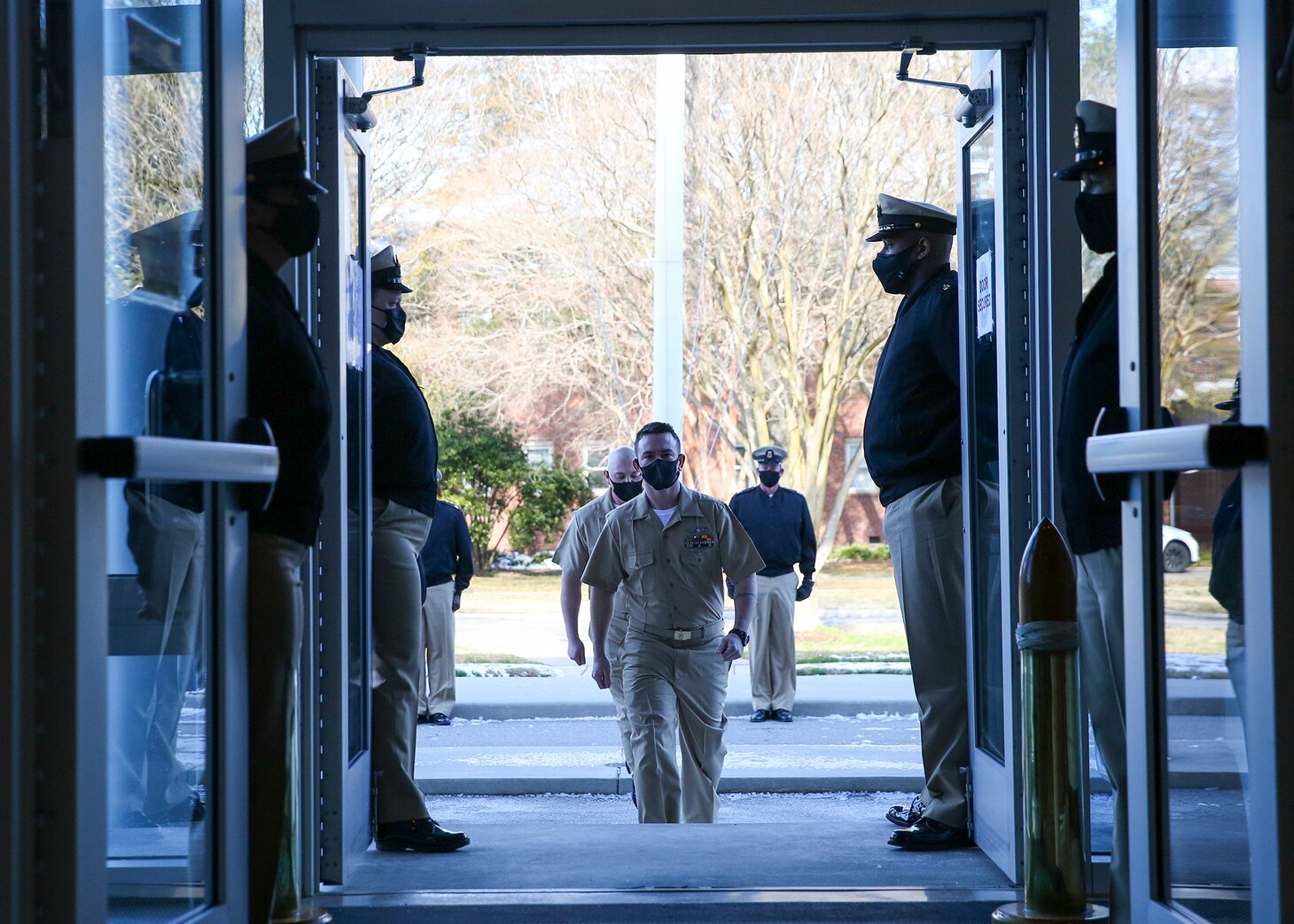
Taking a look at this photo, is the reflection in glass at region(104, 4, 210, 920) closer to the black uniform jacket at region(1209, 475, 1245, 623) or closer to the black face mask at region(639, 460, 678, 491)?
the black uniform jacket at region(1209, 475, 1245, 623)

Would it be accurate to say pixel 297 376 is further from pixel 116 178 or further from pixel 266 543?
pixel 116 178

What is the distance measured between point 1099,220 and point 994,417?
112cm

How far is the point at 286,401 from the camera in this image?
3338 millimetres

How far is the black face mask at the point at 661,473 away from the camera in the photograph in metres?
6.63

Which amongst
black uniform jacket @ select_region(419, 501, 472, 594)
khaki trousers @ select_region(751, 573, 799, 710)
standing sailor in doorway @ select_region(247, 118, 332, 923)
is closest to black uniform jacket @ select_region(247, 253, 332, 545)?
standing sailor in doorway @ select_region(247, 118, 332, 923)

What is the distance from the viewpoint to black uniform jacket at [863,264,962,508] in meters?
4.81

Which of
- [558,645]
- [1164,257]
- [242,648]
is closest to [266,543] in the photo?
[242,648]

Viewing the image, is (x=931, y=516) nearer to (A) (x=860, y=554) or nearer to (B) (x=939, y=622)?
(B) (x=939, y=622)

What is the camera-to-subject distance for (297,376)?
3.34m

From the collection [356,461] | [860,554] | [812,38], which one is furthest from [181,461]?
[860,554]

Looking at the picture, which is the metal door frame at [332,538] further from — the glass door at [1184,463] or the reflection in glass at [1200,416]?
the reflection in glass at [1200,416]

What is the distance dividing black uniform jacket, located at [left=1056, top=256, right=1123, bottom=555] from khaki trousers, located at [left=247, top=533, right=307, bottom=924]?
1908 millimetres

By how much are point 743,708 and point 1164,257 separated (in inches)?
331

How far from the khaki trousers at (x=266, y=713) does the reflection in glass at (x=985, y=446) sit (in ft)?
7.36
